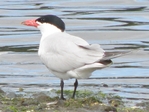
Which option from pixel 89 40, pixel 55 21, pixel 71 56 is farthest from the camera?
pixel 89 40

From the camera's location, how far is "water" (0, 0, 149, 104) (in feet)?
36.6

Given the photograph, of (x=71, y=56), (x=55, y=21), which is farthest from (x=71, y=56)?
(x=55, y=21)

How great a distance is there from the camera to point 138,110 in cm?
802

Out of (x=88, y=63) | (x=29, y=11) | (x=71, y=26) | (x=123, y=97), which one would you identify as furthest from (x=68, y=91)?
(x=29, y=11)

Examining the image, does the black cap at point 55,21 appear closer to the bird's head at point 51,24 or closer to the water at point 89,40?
the bird's head at point 51,24

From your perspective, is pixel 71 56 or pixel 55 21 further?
pixel 55 21

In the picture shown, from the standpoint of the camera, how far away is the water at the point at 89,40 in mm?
11156

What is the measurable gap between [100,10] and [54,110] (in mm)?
12025

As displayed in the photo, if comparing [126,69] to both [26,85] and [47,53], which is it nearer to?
[26,85]

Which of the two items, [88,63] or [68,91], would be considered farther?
[68,91]


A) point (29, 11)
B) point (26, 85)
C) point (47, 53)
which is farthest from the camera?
point (29, 11)

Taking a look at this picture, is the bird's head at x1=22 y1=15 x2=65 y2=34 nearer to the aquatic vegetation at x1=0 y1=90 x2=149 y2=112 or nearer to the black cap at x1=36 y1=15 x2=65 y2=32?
the black cap at x1=36 y1=15 x2=65 y2=32

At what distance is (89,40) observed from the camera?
1599 centimetres

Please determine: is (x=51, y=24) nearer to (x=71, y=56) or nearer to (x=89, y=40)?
(x=71, y=56)
